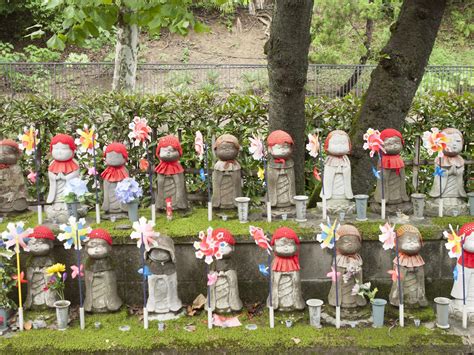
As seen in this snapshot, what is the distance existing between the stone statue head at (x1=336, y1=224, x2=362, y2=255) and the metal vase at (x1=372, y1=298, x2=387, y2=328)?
431mm

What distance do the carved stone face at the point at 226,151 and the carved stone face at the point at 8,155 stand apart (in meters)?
1.89

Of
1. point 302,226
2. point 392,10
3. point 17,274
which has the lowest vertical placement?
point 17,274

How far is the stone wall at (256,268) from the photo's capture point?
208 inches

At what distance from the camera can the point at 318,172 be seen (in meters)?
6.08

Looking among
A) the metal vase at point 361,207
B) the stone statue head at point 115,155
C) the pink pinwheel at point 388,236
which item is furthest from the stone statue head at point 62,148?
the pink pinwheel at point 388,236

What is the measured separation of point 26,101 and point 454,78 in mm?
11628

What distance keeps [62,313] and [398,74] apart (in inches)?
150

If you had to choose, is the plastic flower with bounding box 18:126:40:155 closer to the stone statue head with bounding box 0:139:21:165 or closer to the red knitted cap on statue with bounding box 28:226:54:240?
the stone statue head with bounding box 0:139:21:165

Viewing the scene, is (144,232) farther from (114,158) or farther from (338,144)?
(338,144)

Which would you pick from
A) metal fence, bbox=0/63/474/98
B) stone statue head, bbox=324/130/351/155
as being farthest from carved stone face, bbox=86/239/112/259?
metal fence, bbox=0/63/474/98

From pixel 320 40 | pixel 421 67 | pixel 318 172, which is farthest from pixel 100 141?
pixel 320 40

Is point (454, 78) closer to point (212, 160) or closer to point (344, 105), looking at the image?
point (344, 105)

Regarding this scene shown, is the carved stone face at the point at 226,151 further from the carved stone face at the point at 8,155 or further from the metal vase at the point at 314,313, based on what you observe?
the carved stone face at the point at 8,155

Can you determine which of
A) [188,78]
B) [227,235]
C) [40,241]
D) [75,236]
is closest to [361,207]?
[227,235]
